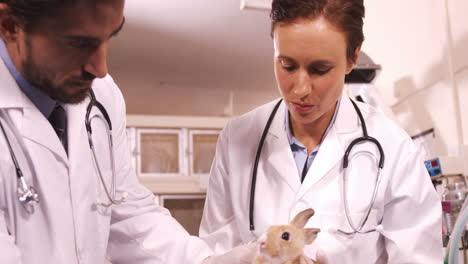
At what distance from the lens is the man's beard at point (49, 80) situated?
94cm

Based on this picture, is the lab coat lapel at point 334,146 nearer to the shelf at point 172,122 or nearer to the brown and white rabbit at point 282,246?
the brown and white rabbit at point 282,246

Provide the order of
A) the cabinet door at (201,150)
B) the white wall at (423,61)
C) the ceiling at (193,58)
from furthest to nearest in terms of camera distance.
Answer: the cabinet door at (201,150) < the ceiling at (193,58) < the white wall at (423,61)

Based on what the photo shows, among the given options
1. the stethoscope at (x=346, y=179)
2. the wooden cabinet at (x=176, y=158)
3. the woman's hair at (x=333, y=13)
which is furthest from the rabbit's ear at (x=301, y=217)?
the wooden cabinet at (x=176, y=158)

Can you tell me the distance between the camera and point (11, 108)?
3.30ft

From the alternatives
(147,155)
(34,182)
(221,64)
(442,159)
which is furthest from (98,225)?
(221,64)

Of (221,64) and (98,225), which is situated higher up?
(221,64)

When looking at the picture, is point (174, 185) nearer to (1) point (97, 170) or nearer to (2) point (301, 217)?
(1) point (97, 170)

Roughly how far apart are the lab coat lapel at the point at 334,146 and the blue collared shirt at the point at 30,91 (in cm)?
66

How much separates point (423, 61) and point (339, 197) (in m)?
0.99

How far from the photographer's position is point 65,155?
1.08 meters

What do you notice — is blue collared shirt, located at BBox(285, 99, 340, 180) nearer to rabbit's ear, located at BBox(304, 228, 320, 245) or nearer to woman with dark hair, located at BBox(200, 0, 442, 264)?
woman with dark hair, located at BBox(200, 0, 442, 264)

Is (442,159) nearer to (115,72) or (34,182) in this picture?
(34,182)

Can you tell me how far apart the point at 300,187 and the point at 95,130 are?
1.82 feet

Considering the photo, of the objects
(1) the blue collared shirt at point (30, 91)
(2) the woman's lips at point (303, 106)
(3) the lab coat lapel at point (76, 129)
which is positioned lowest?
(3) the lab coat lapel at point (76, 129)
